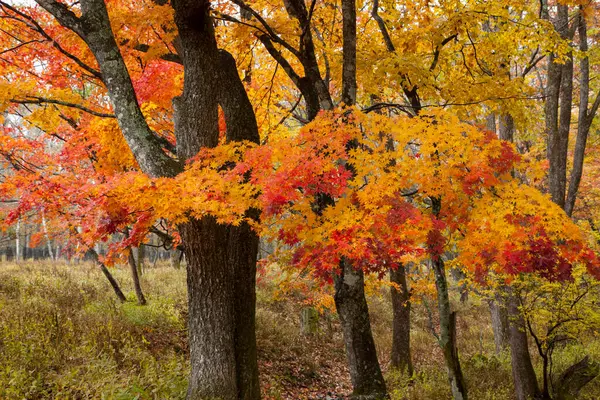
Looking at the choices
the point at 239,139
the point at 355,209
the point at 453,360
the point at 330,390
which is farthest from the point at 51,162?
the point at 453,360

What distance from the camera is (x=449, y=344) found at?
21.1 feet

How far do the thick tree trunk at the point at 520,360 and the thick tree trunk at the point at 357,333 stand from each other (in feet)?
10.4

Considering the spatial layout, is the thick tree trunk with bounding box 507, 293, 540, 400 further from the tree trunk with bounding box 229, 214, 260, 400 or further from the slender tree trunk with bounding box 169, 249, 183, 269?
the slender tree trunk with bounding box 169, 249, 183, 269

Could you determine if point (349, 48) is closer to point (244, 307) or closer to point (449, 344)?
point (244, 307)

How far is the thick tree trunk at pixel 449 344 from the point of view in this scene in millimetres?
6305

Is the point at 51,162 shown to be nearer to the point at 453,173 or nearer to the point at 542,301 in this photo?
the point at 453,173

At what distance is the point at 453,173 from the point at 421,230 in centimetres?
87

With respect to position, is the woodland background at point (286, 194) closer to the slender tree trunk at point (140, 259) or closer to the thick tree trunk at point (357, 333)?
the thick tree trunk at point (357, 333)

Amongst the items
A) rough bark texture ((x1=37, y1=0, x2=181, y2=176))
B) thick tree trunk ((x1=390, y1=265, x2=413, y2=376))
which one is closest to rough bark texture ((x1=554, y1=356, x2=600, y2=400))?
thick tree trunk ((x1=390, y1=265, x2=413, y2=376))

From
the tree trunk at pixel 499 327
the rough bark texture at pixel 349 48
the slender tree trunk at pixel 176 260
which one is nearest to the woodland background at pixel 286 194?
the rough bark texture at pixel 349 48

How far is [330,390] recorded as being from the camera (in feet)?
31.7

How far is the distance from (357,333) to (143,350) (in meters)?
4.25

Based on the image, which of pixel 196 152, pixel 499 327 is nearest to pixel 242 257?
pixel 196 152

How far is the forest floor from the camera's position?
6.11 m
